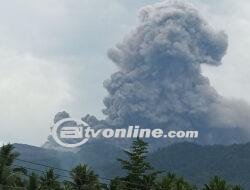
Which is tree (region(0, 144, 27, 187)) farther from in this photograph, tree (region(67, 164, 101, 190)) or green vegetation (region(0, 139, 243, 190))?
tree (region(67, 164, 101, 190))

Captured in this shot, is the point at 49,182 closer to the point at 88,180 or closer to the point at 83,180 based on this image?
the point at 83,180

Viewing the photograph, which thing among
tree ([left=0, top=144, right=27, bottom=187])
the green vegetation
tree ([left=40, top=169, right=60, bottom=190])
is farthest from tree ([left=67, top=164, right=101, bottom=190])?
tree ([left=0, top=144, right=27, bottom=187])

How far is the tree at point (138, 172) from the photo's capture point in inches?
3095

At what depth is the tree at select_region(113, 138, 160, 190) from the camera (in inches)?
3095

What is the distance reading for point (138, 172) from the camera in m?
80.6

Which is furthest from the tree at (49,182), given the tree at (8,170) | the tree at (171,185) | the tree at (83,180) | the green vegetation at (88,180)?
the tree at (171,185)

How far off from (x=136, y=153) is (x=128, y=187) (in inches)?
233

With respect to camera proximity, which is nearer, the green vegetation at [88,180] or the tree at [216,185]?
the green vegetation at [88,180]

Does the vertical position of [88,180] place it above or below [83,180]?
above

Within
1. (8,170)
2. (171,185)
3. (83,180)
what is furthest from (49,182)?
(171,185)

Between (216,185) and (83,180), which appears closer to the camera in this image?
(83,180)

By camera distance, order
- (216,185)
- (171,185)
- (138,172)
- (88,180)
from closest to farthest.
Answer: (88,180)
(216,185)
(171,185)
(138,172)

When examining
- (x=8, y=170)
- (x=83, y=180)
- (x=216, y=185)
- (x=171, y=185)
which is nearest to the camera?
(x=8, y=170)

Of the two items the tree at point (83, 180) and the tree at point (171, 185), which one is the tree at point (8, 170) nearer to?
the tree at point (83, 180)
